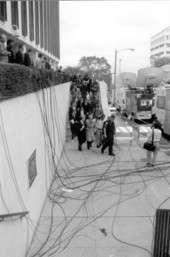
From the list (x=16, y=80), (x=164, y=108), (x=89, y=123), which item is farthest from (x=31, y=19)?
(x=16, y=80)

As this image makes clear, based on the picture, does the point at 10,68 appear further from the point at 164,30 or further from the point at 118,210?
the point at 164,30

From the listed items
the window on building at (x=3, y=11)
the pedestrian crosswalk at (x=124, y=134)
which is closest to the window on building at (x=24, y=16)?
the window on building at (x=3, y=11)

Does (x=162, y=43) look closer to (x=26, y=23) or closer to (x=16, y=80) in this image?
(x=26, y=23)

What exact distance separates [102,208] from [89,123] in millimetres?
6142

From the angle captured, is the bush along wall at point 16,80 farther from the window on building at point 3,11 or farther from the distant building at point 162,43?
the distant building at point 162,43

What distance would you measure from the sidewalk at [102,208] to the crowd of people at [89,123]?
1404 millimetres

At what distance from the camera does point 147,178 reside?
9430 millimetres

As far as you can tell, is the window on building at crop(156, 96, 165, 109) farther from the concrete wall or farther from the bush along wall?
the bush along wall

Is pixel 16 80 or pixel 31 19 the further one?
pixel 31 19

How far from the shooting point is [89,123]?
508 inches

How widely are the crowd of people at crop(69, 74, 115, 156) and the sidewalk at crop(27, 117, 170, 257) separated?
140cm

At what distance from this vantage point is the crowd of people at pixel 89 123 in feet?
40.3

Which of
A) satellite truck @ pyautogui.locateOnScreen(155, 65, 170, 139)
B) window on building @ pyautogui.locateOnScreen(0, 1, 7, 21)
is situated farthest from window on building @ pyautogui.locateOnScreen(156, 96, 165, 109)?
window on building @ pyautogui.locateOnScreen(0, 1, 7, 21)


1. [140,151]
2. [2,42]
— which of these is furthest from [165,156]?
[2,42]
